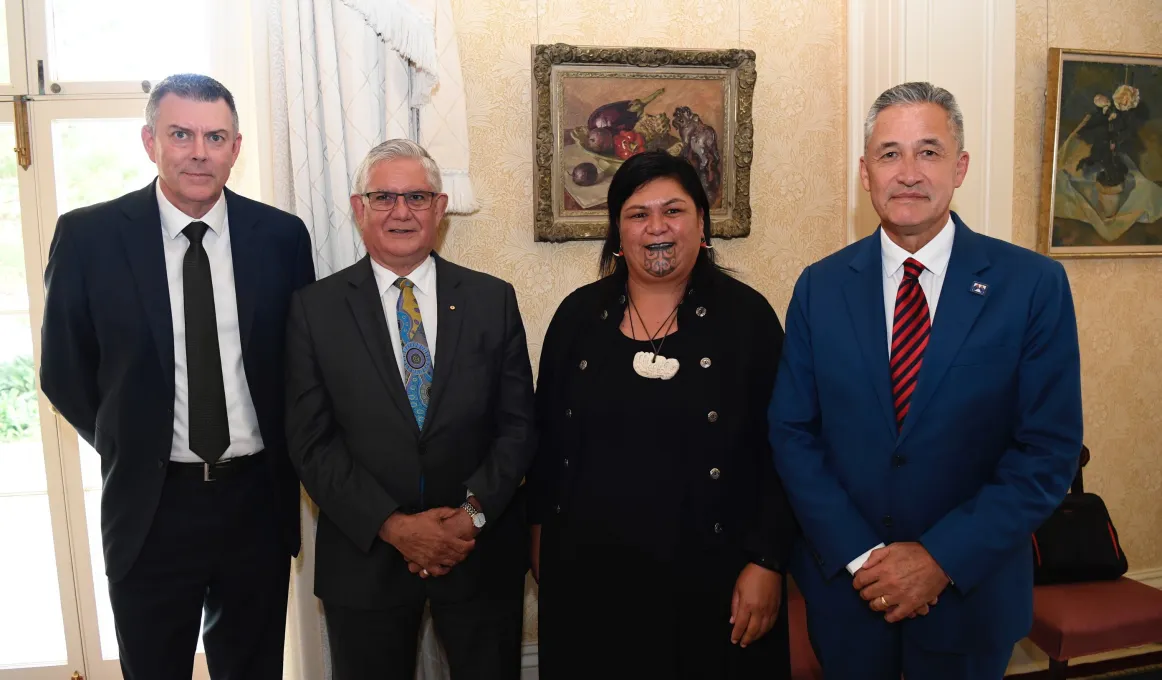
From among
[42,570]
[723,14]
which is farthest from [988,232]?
[42,570]

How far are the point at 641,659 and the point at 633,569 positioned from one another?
23 centimetres

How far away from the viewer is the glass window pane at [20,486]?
2912 millimetres

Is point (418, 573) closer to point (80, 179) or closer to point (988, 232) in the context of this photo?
point (80, 179)

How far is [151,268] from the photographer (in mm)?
2004

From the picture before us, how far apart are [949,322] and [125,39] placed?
9.72 feet

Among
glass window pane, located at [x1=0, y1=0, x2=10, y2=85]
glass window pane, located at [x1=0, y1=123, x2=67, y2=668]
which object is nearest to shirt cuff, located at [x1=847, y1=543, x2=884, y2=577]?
glass window pane, located at [x1=0, y1=123, x2=67, y2=668]

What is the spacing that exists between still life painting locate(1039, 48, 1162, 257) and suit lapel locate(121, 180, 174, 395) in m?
3.16

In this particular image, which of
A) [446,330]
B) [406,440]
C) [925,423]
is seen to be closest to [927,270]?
[925,423]

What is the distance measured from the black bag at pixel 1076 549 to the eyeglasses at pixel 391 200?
2419 mm

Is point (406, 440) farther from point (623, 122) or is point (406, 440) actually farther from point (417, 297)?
point (623, 122)


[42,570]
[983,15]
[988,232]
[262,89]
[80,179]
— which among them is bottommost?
[42,570]

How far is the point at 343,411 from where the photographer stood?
2.04 m

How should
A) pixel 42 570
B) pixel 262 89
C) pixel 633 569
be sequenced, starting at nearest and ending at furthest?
pixel 633 569, pixel 262 89, pixel 42 570

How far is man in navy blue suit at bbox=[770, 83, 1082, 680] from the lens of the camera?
168 cm
